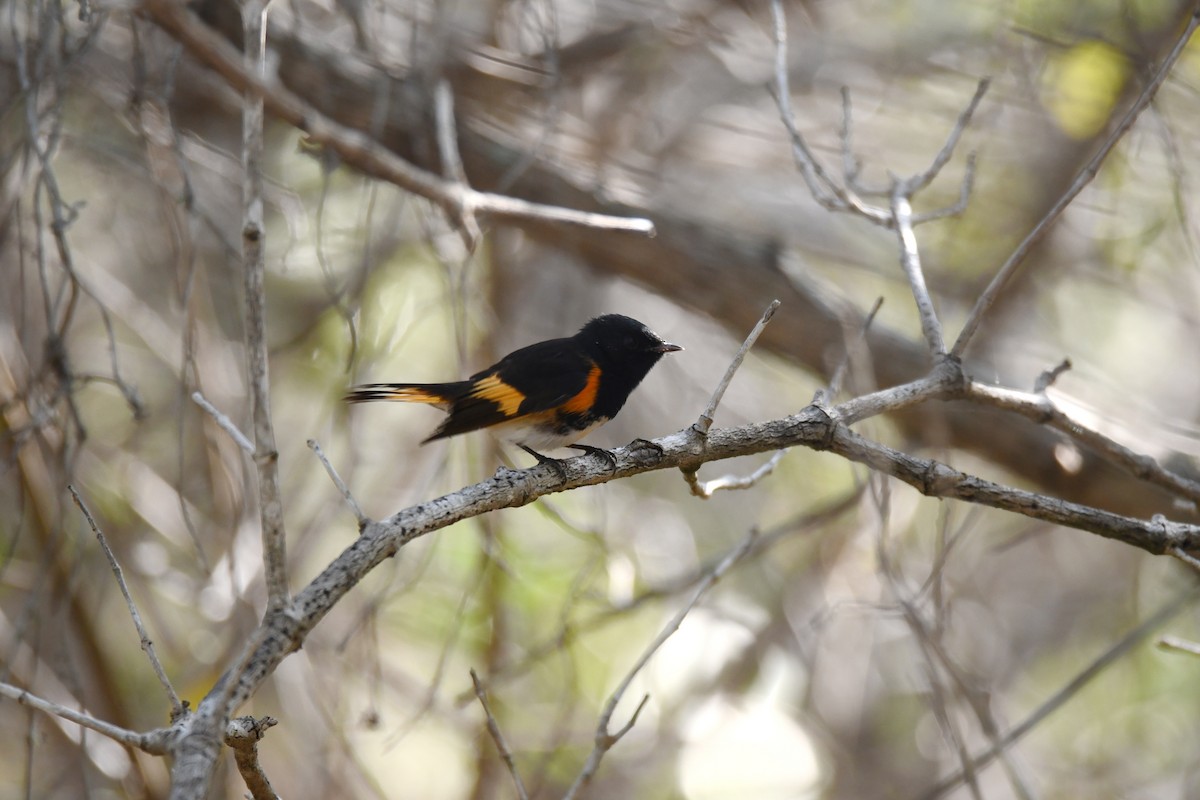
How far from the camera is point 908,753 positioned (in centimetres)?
557

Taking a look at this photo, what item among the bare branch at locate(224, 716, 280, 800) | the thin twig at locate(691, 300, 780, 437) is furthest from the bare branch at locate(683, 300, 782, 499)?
the bare branch at locate(224, 716, 280, 800)

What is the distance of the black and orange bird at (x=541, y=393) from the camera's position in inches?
110

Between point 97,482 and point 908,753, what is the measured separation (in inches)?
172

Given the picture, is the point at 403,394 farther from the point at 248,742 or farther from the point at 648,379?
the point at 648,379

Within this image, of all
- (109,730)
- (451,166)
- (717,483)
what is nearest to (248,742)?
(109,730)

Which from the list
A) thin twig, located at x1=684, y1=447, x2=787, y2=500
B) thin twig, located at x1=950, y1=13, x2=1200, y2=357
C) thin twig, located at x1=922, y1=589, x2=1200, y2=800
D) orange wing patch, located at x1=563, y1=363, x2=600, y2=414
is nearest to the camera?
thin twig, located at x1=950, y1=13, x2=1200, y2=357

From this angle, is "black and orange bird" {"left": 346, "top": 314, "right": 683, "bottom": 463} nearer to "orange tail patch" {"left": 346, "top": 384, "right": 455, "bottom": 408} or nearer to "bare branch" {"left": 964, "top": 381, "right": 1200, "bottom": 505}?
"orange tail patch" {"left": 346, "top": 384, "right": 455, "bottom": 408}

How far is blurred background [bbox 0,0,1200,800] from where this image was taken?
3.70 m

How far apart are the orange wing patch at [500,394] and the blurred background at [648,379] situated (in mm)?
239

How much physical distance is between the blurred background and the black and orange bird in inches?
8.4

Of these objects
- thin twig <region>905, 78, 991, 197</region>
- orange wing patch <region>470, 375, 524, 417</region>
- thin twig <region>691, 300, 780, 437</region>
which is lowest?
thin twig <region>691, 300, 780, 437</region>

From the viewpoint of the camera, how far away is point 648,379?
573cm

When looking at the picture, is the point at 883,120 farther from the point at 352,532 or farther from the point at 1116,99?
the point at 352,532

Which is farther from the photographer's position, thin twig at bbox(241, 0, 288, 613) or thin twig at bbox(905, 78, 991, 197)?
thin twig at bbox(905, 78, 991, 197)
